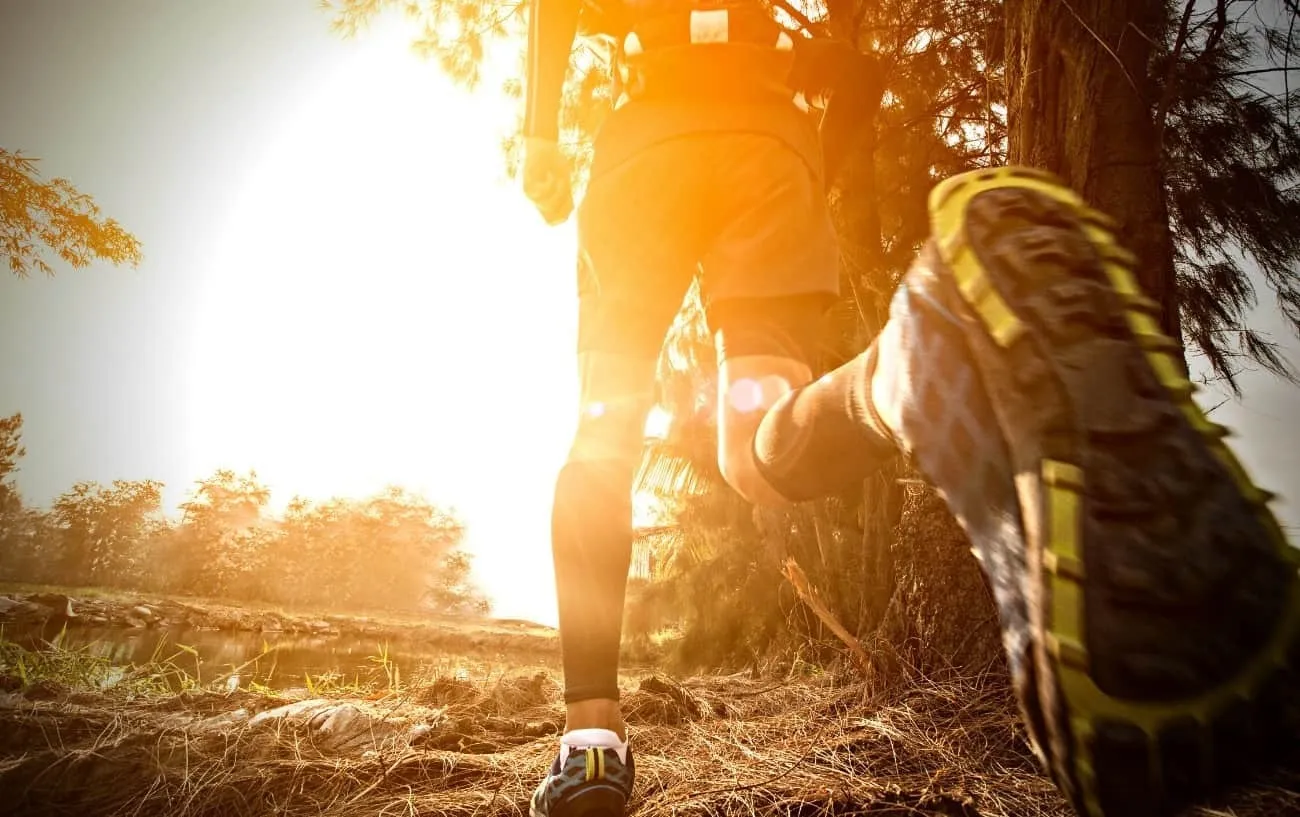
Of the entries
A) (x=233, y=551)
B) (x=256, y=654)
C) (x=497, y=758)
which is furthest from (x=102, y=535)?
(x=497, y=758)

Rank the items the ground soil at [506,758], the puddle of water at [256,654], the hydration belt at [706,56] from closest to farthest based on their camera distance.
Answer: the ground soil at [506,758], the hydration belt at [706,56], the puddle of water at [256,654]

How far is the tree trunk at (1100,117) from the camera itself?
1.30 m

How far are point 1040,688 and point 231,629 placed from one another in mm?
10574

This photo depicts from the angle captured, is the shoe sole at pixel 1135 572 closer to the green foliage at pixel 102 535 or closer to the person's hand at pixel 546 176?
the person's hand at pixel 546 176

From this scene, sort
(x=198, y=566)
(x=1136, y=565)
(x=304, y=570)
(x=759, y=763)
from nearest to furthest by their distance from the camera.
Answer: (x=1136, y=565) < (x=759, y=763) < (x=198, y=566) < (x=304, y=570)

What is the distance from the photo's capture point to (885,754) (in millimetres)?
1240

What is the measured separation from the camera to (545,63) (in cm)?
122

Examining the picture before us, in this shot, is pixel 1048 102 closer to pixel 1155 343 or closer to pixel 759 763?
pixel 1155 343

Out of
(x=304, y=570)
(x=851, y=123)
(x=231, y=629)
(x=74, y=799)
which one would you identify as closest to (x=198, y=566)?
(x=304, y=570)

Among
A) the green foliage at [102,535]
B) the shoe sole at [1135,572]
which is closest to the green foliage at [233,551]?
the green foliage at [102,535]

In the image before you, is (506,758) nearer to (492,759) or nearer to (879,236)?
(492,759)

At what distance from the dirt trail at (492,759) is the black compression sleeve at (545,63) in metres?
1.26

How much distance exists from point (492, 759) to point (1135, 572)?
4.48ft

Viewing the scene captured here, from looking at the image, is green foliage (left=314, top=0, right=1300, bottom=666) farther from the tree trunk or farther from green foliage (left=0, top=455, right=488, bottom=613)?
green foliage (left=0, top=455, right=488, bottom=613)
